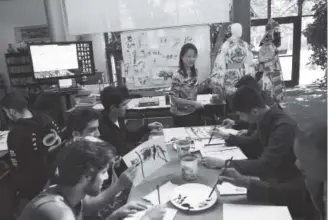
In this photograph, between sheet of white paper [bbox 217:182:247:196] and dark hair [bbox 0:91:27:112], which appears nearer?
sheet of white paper [bbox 217:182:247:196]

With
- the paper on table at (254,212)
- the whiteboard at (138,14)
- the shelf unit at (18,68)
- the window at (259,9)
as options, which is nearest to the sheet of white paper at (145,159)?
the paper on table at (254,212)

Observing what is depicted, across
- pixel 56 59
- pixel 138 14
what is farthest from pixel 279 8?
pixel 56 59

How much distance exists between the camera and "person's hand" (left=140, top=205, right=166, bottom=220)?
3.04 feet

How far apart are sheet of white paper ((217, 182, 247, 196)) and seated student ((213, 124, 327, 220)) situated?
0.9 inches

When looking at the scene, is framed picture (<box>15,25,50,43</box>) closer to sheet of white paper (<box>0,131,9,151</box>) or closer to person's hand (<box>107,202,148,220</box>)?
sheet of white paper (<box>0,131,9,151</box>)

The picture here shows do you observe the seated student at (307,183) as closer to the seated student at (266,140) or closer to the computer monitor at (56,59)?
the seated student at (266,140)

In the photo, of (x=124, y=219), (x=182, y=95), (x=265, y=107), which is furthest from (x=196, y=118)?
(x=124, y=219)

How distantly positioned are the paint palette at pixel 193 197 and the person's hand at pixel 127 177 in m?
0.17

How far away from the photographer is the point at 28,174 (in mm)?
1569

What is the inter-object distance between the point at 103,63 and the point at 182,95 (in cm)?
109

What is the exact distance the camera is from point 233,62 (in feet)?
8.45

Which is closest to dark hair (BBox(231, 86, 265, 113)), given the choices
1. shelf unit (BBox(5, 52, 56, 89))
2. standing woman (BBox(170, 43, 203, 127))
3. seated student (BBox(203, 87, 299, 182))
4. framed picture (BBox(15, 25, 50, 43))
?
seated student (BBox(203, 87, 299, 182))

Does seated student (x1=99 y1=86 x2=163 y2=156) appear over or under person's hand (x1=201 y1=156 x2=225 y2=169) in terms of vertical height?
over

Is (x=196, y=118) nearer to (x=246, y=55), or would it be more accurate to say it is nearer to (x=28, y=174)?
(x=246, y=55)
